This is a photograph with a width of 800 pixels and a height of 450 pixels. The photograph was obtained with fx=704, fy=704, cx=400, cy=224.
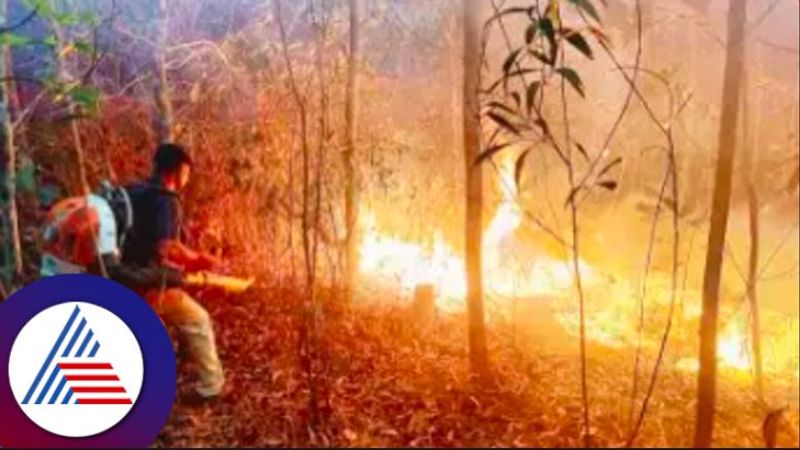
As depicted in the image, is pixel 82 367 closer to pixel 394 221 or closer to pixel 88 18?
pixel 88 18

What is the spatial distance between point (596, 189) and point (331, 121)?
2990 mm

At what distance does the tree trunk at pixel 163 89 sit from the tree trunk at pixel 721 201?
390 cm

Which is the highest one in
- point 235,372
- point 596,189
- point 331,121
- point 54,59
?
point 54,59

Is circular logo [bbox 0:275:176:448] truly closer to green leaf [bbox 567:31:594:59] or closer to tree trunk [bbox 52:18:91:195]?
tree trunk [bbox 52:18:91:195]

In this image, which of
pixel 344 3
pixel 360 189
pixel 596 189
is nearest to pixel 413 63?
pixel 344 3

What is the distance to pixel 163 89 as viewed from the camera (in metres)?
→ 5.73

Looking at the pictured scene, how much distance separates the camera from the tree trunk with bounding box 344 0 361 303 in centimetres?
560

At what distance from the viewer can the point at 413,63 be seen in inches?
254

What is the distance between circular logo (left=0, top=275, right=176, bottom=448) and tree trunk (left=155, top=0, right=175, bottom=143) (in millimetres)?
1427

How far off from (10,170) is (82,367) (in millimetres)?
1606

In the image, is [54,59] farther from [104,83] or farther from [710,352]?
[710,352]

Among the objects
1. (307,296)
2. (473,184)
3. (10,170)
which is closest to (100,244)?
(10,170)

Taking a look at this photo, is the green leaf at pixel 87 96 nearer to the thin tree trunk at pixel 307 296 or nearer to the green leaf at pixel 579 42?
the thin tree trunk at pixel 307 296

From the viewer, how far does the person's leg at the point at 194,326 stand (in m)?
4.66
